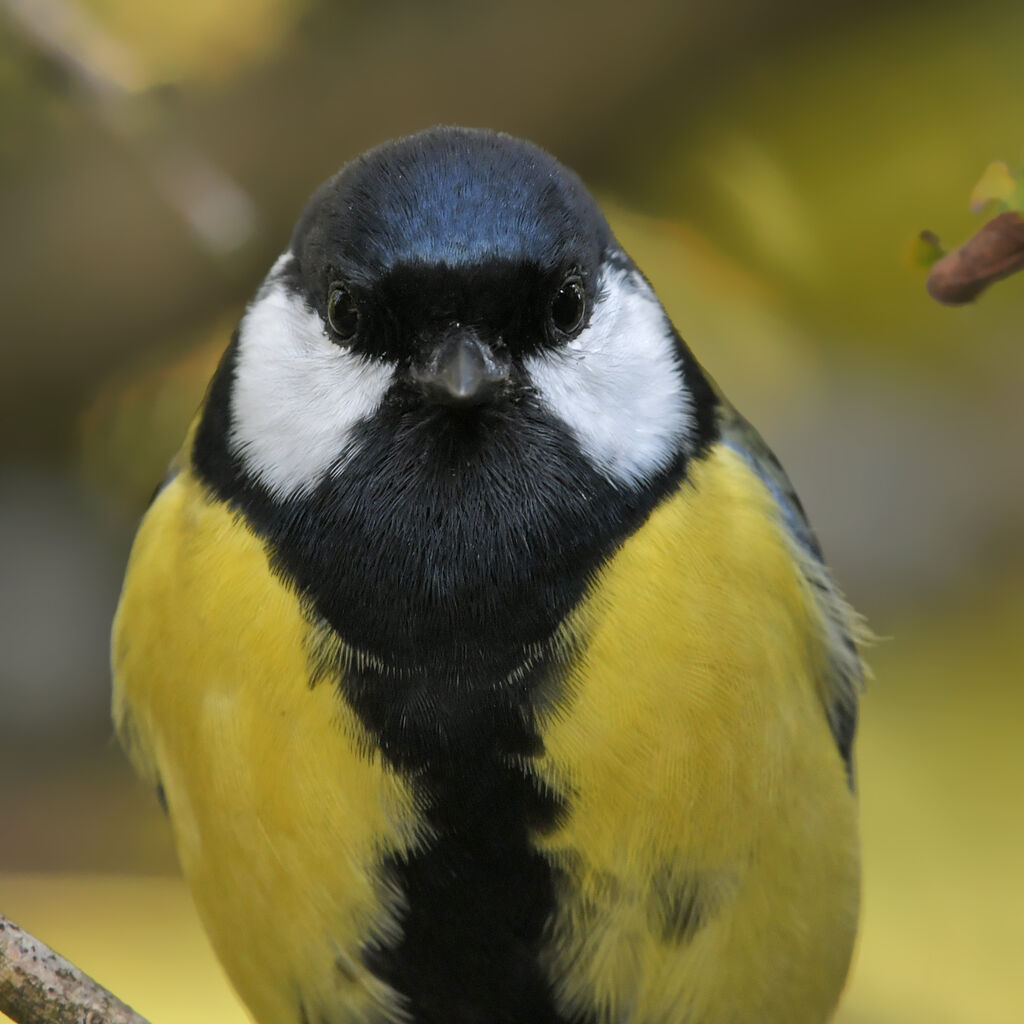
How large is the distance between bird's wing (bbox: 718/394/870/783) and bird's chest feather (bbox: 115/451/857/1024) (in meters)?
0.09

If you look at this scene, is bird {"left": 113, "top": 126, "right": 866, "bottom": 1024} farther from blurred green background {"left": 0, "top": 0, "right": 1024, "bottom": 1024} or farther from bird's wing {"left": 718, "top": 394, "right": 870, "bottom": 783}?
blurred green background {"left": 0, "top": 0, "right": 1024, "bottom": 1024}

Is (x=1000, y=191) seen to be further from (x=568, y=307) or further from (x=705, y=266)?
(x=705, y=266)

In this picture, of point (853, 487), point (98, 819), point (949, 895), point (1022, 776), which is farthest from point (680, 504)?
point (98, 819)

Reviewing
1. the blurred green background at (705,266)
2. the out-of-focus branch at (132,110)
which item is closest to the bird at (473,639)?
the out-of-focus branch at (132,110)

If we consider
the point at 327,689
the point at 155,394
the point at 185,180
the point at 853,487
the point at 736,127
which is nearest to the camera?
the point at 327,689

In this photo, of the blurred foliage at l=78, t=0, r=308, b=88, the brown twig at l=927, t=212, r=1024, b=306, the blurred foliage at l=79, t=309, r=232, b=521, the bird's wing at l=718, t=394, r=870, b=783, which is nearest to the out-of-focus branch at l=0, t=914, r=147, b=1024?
the bird's wing at l=718, t=394, r=870, b=783

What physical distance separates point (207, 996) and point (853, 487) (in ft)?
6.60

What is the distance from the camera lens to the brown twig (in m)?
0.94

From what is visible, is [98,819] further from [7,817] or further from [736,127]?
[736,127]

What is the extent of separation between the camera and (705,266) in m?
3.05

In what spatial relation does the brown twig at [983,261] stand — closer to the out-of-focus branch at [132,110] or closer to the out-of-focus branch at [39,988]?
the out-of-focus branch at [39,988]

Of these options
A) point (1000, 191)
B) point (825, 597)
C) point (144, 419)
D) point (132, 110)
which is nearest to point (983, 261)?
point (1000, 191)

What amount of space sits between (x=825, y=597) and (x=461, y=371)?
731 millimetres

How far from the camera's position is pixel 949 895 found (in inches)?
122
